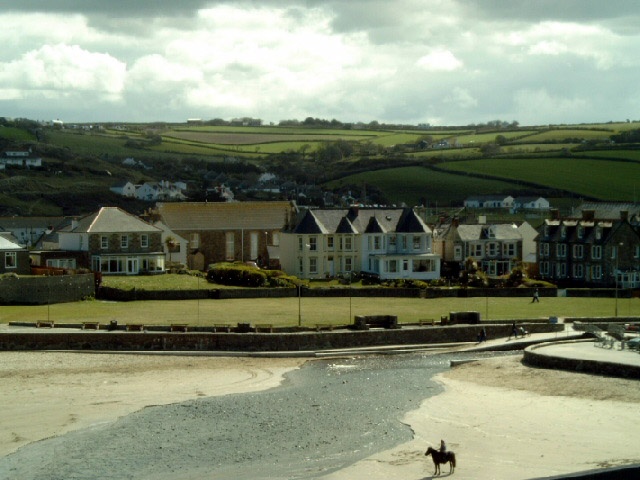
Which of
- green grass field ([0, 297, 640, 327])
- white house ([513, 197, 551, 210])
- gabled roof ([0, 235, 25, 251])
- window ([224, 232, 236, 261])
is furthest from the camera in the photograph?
white house ([513, 197, 551, 210])

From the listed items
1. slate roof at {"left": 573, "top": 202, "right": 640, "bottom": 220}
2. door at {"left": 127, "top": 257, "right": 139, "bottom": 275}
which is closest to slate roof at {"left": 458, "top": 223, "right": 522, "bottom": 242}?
slate roof at {"left": 573, "top": 202, "right": 640, "bottom": 220}

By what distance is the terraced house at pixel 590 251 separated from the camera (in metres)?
71.6

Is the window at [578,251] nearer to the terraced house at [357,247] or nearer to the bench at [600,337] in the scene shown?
the terraced house at [357,247]

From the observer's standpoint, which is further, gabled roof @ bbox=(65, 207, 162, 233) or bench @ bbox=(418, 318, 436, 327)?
gabled roof @ bbox=(65, 207, 162, 233)

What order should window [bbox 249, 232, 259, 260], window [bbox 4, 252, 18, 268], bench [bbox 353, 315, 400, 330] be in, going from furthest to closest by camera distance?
window [bbox 249, 232, 259, 260], window [bbox 4, 252, 18, 268], bench [bbox 353, 315, 400, 330]

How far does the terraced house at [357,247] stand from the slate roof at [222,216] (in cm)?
410

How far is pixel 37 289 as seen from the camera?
57.2 meters

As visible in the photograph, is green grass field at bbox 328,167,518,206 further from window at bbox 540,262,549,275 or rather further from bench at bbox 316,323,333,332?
bench at bbox 316,323,333,332

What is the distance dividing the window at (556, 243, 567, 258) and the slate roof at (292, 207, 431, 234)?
9303mm

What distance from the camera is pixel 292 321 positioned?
171 feet

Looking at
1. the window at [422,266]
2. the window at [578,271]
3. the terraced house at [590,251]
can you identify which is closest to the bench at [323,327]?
the window at [422,266]

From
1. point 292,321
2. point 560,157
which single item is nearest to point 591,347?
point 292,321

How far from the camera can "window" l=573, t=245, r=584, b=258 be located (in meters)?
74.2

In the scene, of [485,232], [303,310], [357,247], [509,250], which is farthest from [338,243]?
[303,310]
